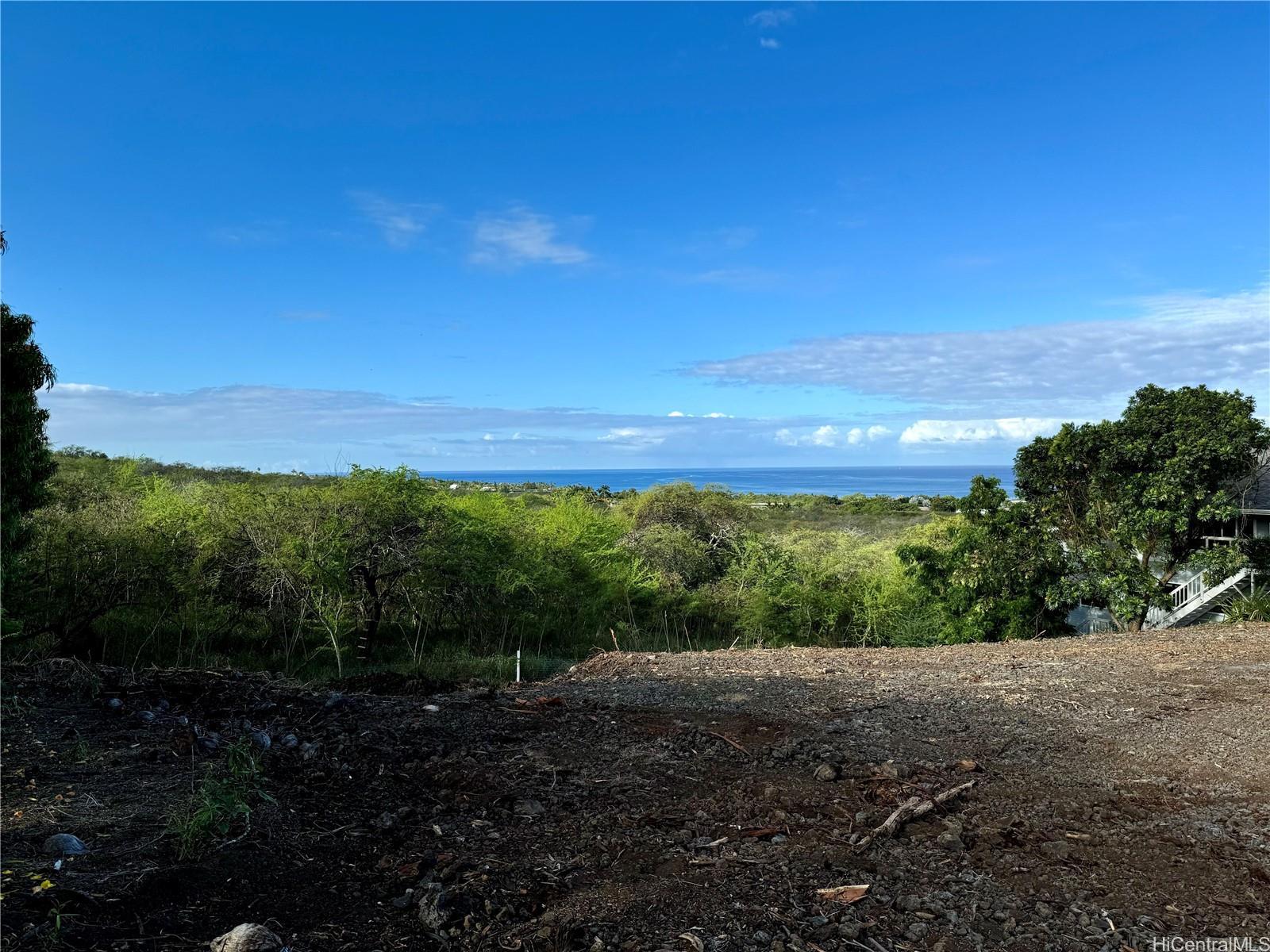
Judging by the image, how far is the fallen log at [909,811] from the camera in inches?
134

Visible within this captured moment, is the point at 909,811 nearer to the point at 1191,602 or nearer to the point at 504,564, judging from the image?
the point at 504,564

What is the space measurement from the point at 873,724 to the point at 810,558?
615 inches

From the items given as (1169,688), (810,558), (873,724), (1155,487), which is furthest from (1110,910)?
(810,558)

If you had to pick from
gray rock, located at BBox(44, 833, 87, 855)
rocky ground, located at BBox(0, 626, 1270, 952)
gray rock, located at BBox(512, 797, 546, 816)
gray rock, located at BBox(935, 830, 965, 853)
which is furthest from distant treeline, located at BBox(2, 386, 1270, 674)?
gray rock, located at BBox(935, 830, 965, 853)

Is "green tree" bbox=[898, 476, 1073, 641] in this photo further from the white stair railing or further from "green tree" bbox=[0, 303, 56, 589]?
"green tree" bbox=[0, 303, 56, 589]

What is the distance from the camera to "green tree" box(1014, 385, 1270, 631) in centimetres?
1276

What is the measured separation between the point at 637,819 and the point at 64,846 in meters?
2.27

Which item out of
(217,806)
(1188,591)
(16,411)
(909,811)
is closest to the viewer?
(217,806)

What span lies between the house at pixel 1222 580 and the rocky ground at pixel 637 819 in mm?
9212

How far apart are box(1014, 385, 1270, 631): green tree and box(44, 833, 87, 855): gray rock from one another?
1475cm

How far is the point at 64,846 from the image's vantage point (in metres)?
2.90

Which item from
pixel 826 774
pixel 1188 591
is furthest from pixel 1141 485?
pixel 826 774

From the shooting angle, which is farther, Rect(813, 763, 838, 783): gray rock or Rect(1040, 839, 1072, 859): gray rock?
Rect(813, 763, 838, 783): gray rock

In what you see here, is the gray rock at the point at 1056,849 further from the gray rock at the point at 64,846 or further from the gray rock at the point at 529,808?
the gray rock at the point at 64,846
